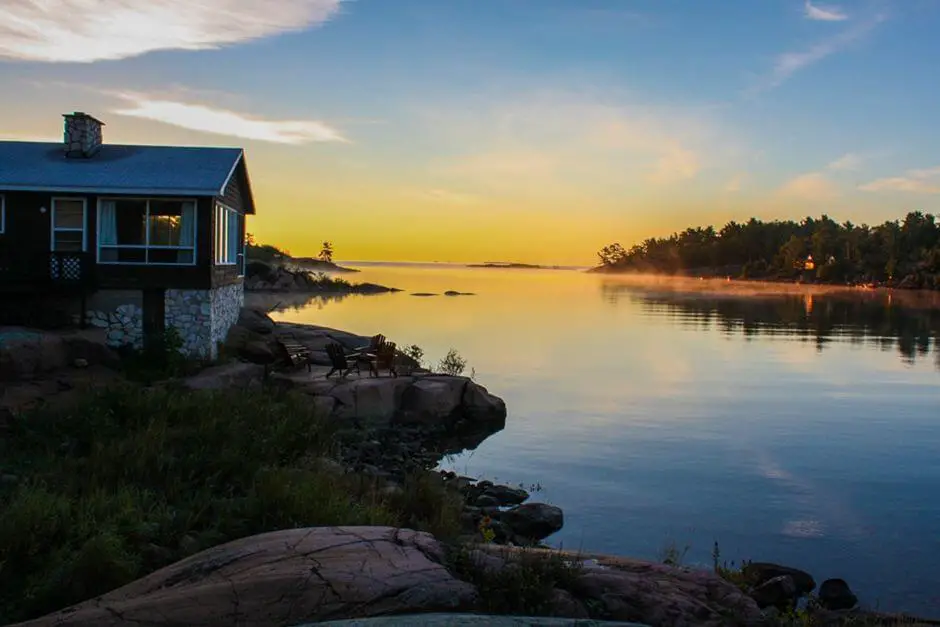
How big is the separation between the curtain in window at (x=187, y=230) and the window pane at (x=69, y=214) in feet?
8.83

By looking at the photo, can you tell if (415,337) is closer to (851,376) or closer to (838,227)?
(851,376)

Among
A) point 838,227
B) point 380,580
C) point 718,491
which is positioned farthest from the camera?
point 838,227

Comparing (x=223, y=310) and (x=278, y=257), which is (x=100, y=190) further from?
(x=278, y=257)

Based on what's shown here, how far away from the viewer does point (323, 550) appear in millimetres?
7219

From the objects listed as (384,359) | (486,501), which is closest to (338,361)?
(384,359)

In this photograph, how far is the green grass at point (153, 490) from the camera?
7805mm

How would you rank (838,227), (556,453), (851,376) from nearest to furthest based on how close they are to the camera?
(556,453) < (851,376) < (838,227)

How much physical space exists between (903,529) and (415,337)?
102ft

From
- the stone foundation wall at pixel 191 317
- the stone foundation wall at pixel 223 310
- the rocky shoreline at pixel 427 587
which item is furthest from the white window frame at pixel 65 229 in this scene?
the rocky shoreline at pixel 427 587

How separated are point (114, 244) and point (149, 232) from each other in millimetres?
1012

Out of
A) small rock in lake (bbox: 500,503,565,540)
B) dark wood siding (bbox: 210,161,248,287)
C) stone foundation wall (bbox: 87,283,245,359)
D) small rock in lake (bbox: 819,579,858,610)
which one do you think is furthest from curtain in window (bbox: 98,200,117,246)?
small rock in lake (bbox: 819,579,858,610)

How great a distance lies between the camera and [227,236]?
26359 mm

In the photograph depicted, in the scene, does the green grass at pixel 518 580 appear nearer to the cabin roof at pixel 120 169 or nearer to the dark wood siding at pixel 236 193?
the cabin roof at pixel 120 169

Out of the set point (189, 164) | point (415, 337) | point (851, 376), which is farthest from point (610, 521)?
point (415, 337)
